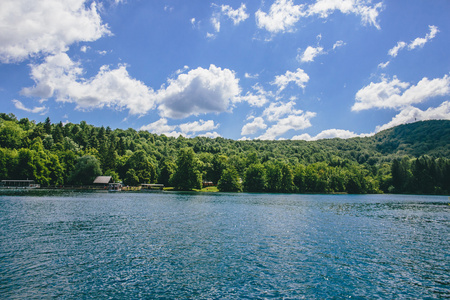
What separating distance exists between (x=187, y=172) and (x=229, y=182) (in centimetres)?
2457

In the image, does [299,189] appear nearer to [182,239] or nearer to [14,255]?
[182,239]

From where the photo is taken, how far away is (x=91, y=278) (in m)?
16.3

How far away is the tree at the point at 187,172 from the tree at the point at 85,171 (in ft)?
141

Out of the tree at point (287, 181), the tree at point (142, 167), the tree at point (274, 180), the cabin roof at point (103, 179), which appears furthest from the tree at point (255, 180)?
the cabin roof at point (103, 179)

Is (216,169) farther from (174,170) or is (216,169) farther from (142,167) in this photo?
(142,167)

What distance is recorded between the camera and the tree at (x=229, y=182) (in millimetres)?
149875

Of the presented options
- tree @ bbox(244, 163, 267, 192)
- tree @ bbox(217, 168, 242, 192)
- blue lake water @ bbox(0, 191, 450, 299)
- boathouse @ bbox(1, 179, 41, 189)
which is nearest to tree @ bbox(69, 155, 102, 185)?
boathouse @ bbox(1, 179, 41, 189)

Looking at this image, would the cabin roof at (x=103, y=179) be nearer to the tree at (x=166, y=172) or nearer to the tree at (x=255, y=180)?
the tree at (x=166, y=172)

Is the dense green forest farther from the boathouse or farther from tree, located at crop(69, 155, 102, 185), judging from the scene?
the boathouse

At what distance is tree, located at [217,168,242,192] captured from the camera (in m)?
150

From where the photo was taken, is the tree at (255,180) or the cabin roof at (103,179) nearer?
the cabin roof at (103,179)

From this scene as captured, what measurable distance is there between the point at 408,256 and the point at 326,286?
1203 centimetres

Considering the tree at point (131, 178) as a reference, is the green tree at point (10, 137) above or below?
above

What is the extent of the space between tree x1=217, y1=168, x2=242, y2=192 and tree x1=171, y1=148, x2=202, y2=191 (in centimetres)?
1372
